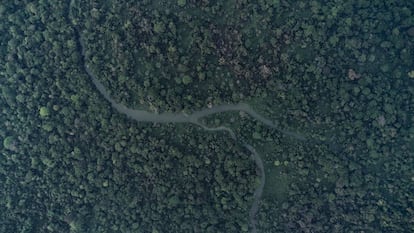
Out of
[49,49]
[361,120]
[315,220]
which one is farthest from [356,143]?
[49,49]

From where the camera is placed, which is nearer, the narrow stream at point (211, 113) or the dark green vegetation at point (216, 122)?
the dark green vegetation at point (216, 122)

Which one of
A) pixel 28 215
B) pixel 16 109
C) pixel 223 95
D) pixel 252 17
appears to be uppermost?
pixel 252 17

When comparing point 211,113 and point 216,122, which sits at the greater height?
point 211,113

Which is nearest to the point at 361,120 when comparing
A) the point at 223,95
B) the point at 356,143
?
the point at 356,143

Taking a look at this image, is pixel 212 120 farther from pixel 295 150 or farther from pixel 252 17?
pixel 252 17

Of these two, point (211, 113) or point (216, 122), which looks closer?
point (216, 122)

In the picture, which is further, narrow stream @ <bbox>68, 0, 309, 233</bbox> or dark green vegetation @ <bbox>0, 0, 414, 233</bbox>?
narrow stream @ <bbox>68, 0, 309, 233</bbox>

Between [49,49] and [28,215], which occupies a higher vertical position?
[49,49]

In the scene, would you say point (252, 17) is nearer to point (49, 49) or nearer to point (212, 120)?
point (212, 120)
